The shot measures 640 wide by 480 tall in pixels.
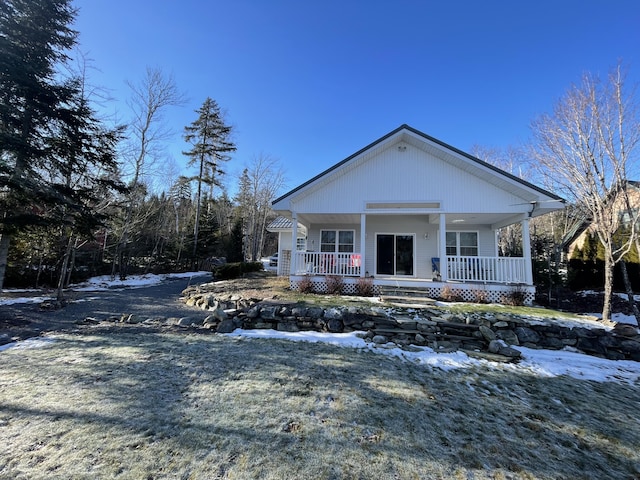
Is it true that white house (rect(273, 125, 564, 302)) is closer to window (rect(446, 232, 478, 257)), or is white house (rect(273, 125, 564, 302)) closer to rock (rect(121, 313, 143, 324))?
window (rect(446, 232, 478, 257))

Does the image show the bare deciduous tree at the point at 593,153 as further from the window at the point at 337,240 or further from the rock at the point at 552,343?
the window at the point at 337,240

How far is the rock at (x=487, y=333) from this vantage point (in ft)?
18.2

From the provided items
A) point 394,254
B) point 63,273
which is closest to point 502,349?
point 394,254

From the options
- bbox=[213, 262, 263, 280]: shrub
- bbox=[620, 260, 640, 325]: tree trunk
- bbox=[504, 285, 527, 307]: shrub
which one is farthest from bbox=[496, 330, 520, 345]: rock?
bbox=[213, 262, 263, 280]: shrub

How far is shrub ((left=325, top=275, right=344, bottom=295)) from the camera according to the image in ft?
32.4

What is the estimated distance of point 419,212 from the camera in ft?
33.5

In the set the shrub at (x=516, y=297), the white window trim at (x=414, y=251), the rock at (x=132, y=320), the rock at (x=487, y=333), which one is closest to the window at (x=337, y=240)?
the white window trim at (x=414, y=251)

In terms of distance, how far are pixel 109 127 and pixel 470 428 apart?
1306cm

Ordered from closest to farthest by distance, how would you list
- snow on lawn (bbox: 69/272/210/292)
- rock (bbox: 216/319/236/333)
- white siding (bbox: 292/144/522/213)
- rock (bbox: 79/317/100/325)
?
rock (bbox: 216/319/236/333)
rock (bbox: 79/317/100/325)
white siding (bbox: 292/144/522/213)
snow on lawn (bbox: 69/272/210/292)

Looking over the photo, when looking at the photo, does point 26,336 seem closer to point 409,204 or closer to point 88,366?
point 88,366

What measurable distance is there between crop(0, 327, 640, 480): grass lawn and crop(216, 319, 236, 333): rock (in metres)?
1.50

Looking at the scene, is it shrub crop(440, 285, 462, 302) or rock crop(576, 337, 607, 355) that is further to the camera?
shrub crop(440, 285, 462, 302)

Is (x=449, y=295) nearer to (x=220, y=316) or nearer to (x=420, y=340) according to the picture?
(x=420, y=340)

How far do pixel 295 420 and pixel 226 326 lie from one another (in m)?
3.81
